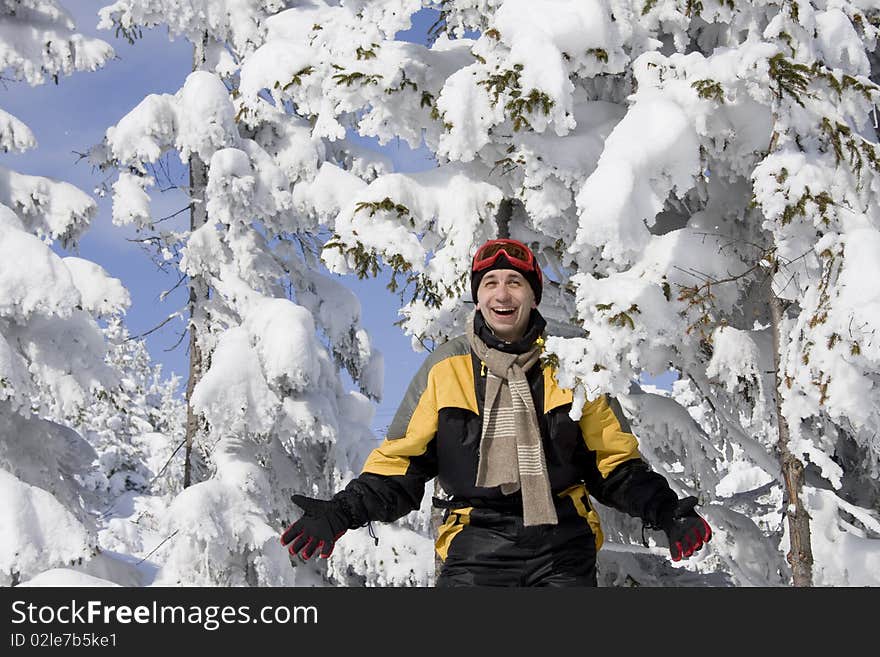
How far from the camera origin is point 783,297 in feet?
16.2

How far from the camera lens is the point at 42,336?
Result: 9859 mm

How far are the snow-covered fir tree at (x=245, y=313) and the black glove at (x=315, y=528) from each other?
293 inches

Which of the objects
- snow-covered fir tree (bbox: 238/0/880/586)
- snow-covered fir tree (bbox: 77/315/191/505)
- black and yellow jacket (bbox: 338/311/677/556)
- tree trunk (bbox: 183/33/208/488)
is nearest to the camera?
black and yellow jacket (bbox: 338/311/677/556)

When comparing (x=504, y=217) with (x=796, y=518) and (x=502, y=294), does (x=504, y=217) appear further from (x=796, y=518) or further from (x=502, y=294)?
(x=502, y=294)

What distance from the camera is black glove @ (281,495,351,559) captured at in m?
2.95

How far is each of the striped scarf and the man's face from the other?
10 cm

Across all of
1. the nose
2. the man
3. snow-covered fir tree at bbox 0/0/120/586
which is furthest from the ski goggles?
snow-covered fir tree at bbox 0/0/120/586

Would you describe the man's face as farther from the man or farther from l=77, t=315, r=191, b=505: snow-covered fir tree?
l=77, t=315, r=191, b=505: snow-covered fir tree

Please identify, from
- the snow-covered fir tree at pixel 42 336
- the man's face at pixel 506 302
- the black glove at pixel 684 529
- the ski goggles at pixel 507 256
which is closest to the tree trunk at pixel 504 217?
the ski goggles at pixel 507 256

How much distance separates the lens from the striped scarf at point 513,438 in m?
2.97

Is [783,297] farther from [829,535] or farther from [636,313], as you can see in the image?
[829,535]

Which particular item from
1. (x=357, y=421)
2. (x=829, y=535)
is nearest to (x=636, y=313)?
(x=829, y=535)

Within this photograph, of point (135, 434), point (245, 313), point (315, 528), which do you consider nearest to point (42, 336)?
point (245, 313)
